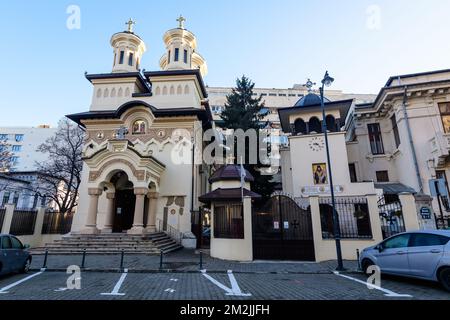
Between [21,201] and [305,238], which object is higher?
[21,201]

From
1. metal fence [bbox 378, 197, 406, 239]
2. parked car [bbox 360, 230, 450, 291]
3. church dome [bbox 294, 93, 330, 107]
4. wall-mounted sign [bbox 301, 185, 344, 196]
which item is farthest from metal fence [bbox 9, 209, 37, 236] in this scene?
church dome [bbox 294, 93, 330, 107]

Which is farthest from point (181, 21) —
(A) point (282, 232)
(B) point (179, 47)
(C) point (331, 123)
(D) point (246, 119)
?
(A) point (282, 232)

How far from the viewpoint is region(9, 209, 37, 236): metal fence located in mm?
15750

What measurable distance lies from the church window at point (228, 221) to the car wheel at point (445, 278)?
25.4ft

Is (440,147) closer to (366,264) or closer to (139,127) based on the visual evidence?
(366,264)

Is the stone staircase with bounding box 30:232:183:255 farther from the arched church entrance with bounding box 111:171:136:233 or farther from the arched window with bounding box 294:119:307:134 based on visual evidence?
the arched window with bounding box 294:119:307:134

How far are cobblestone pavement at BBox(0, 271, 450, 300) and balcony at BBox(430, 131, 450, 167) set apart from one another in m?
14.2

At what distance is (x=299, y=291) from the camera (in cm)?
662

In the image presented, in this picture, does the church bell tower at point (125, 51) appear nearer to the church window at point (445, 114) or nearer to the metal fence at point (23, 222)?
the metal fence at point (23, 222)

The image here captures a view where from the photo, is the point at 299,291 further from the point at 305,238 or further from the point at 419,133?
the point at 419,133

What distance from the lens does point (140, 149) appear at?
2095cm
